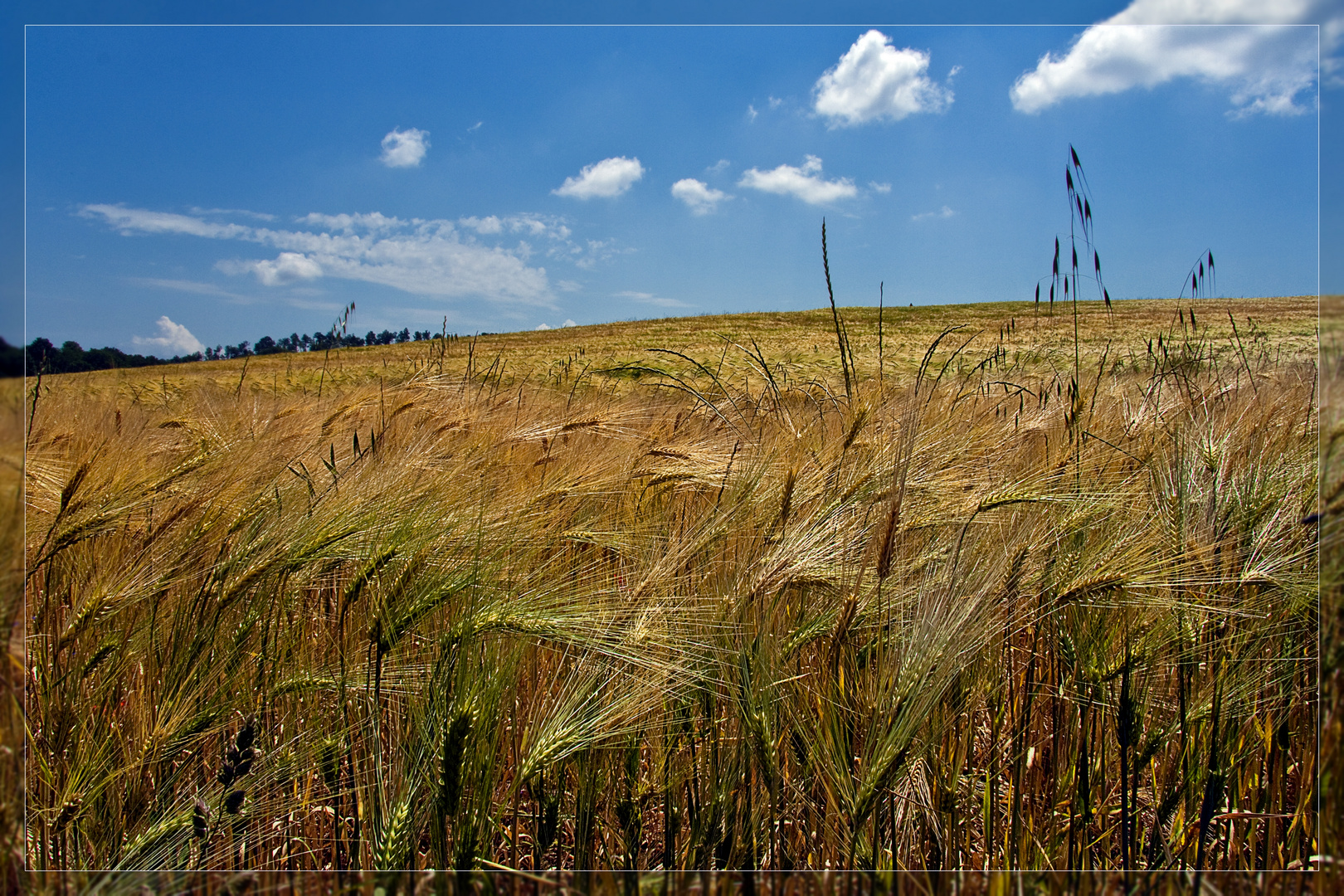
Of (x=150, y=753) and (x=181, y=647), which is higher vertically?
(x=181, y=647)

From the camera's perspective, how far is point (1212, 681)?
3.95 feet

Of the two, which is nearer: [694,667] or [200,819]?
[200,819]

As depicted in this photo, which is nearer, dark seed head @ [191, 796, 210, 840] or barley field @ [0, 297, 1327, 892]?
dark seed head @ [191, 796, 210, 840]

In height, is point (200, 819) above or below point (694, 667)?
below

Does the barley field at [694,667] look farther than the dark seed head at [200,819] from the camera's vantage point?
Yes

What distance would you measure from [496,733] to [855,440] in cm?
129

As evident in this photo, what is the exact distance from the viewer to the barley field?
3.01 feet

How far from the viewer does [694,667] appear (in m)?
1.04

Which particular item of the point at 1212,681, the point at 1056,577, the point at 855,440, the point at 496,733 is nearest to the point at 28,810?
the point at 496,733

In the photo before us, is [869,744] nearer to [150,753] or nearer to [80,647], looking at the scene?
[150,753]

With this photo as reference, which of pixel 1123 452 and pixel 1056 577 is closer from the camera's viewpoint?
pixel 1056 577

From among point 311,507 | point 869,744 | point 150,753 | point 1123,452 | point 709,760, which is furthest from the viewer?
point 1123,452

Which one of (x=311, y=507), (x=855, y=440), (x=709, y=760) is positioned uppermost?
(x=855, y=440)

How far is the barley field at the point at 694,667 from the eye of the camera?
36.1 inches
